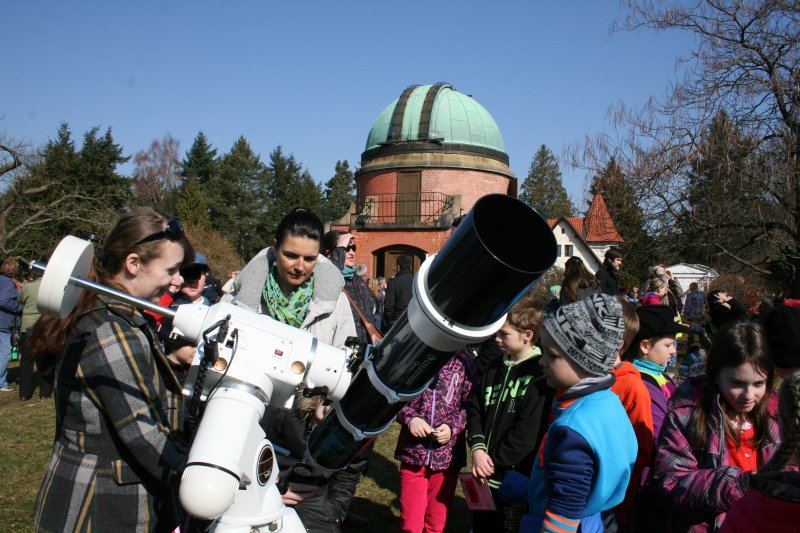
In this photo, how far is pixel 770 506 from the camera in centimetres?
180

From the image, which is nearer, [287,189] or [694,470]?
[694,470]

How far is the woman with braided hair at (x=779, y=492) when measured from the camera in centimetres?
177

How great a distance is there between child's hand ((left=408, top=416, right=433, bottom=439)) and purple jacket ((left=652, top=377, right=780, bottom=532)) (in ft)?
4.85

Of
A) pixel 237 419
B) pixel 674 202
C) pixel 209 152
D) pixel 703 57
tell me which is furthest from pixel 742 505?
pixel 209 152

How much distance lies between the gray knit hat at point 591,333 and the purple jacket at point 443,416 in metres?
1.51

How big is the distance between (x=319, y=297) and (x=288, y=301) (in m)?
0.16

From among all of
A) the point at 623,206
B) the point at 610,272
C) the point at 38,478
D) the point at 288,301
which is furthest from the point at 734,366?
the point at 623,206

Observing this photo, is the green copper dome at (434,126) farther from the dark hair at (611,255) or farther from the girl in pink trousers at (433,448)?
the girl in pink trousers at (433,448)

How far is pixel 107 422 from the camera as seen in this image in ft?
6.05

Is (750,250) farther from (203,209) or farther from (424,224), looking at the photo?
(203,209)

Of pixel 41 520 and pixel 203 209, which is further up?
pixel 203 209

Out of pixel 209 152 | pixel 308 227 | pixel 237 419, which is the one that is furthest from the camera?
pixel 209 152

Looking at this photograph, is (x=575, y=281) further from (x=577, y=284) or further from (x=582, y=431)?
(x=582, y=431)

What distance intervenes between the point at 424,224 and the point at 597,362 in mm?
20953
